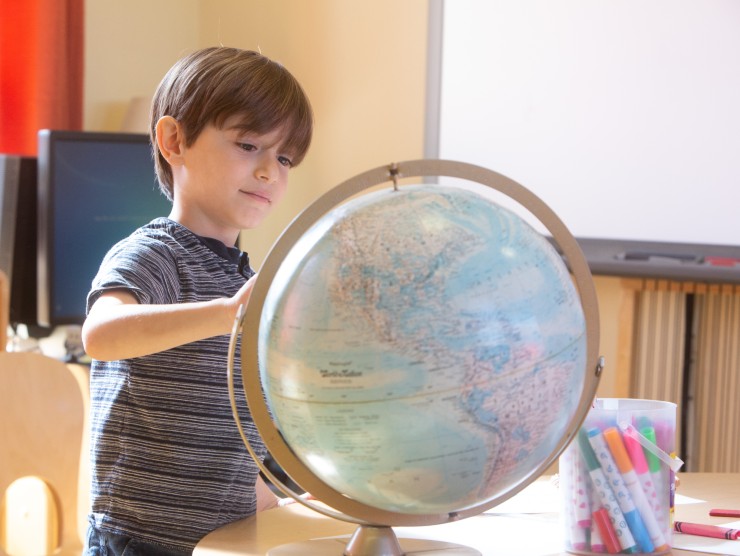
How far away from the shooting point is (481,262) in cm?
91

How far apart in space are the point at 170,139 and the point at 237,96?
0.12 meters

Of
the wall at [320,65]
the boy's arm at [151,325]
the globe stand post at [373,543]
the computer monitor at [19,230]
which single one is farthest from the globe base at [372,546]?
the wall at [320,65]

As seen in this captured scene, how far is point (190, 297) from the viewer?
1.28m

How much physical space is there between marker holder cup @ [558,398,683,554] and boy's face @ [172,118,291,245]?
0.50 metres

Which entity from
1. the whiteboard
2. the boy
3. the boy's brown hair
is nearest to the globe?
the boy

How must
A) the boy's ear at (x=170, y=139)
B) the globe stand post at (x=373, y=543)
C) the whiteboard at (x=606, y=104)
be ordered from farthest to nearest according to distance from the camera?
the whiteboard at (x=606, y=104), the boy's ear at (x=170, y=139), the globe stand post at (x=373, y=543)

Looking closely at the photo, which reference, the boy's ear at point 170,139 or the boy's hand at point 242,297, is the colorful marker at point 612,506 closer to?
the boy's hand at point 242,297

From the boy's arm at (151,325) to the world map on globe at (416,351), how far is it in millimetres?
79

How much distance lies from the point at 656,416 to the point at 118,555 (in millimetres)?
625

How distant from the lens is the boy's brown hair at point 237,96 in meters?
1.31

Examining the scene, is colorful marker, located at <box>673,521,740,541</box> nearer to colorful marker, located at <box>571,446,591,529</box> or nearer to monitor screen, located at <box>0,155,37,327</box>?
colorful marker, located at <box>571,446,591,529</box>

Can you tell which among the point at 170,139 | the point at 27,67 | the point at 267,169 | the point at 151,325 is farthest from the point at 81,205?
the point at 151,325

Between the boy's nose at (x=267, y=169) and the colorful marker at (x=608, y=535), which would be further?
the boy's nose at (x=267, y=169)

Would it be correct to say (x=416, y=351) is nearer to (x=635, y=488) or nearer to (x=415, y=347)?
(x=415, y=347)
